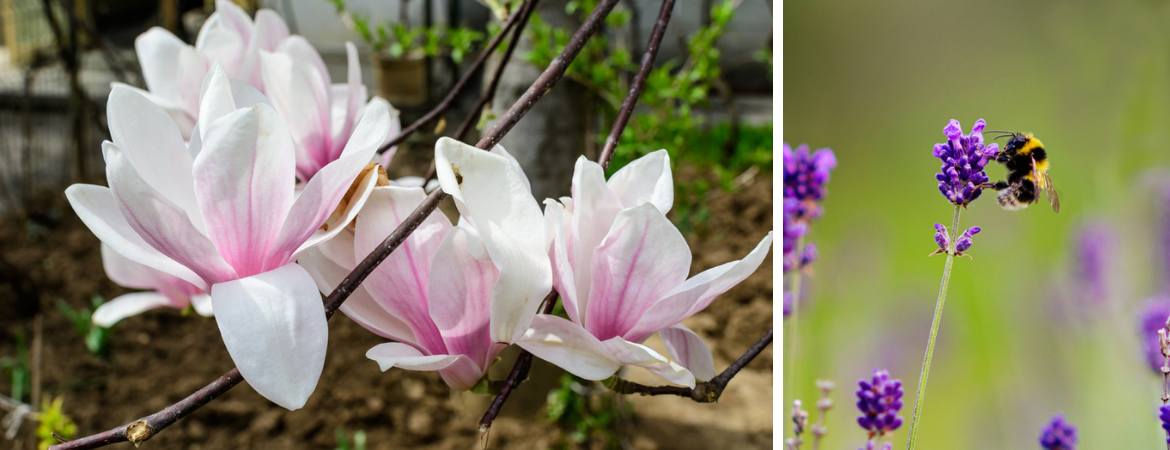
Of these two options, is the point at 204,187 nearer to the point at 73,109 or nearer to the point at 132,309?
the point at 132,309

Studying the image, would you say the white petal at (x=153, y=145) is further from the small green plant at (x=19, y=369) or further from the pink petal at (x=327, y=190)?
the small green plant at (x=19, y=369)

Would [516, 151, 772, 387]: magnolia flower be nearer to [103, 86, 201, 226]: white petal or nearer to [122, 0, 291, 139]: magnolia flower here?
[103, 86, 201, 226]: white petal

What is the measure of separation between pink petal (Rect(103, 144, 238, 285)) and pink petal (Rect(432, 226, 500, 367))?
3.0 inches

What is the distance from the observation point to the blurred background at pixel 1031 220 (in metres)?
0.42

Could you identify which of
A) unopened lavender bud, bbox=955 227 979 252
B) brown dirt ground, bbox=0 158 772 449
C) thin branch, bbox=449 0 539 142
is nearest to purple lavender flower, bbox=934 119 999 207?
unopened lavender bud, bbox=955 227 979 252

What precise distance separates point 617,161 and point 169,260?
531 mm

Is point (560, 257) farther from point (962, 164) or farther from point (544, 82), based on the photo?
point (962, 164)

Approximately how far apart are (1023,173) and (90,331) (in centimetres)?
180

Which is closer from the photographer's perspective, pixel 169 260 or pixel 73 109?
pixel 169 260

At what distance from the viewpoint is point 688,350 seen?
309 millimetres

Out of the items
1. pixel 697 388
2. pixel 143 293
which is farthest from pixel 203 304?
pixel 697 388

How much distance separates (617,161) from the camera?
0.75 m

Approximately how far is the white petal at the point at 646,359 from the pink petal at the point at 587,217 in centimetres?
3

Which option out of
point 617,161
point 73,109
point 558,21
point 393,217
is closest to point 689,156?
point 558,21
